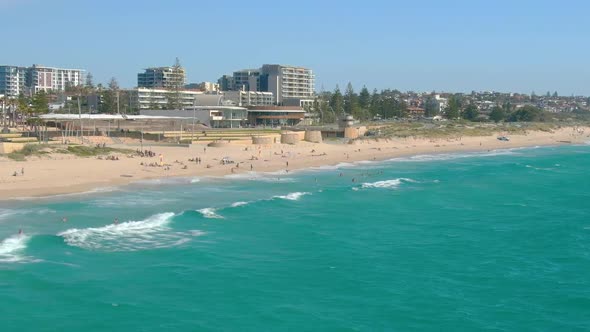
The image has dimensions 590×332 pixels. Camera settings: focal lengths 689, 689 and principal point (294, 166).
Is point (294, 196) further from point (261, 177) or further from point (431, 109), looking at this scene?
point (431, 109)

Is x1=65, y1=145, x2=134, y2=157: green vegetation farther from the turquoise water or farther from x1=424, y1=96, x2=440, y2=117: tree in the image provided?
x1=424, y1=96, x2=440, y2=117: tree

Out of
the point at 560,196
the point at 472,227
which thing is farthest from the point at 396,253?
the point at 560,196

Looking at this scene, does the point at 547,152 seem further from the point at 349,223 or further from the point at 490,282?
the point at 490,282

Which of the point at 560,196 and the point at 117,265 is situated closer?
the point at 117,265

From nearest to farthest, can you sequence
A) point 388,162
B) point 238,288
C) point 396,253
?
point 238,288
point 396,253
point 388,162

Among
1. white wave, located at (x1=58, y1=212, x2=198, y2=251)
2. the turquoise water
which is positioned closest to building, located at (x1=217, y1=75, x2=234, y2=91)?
the turquoise water

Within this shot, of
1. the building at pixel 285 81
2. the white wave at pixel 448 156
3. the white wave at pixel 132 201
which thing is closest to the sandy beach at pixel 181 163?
the white wave at pixel 448 156

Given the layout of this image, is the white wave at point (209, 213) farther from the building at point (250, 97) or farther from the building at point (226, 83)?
the building at point (226, 83)
